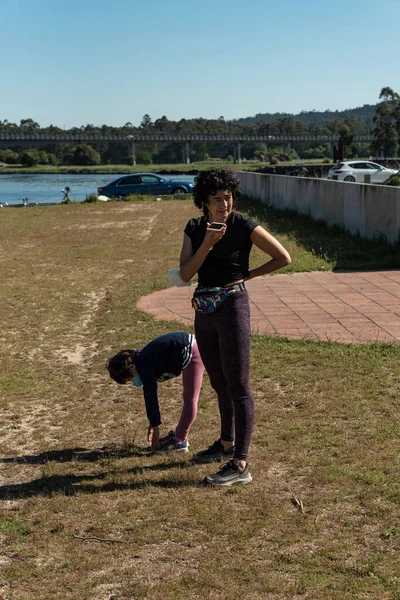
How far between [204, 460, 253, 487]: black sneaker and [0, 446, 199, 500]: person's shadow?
143 millimetres

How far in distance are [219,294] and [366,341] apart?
3213 mm

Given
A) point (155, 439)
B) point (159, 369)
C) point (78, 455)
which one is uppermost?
point (159, 369)

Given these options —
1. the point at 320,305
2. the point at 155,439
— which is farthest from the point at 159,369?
the point at 320,305

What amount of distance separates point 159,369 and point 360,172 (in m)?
28.4

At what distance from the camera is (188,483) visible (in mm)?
4254

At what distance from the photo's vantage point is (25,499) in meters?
4.12

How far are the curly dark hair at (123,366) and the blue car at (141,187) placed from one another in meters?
29.0

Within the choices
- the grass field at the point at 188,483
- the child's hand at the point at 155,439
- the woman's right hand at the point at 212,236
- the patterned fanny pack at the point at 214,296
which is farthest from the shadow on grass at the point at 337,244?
the woman's right hand at the point at 212,236

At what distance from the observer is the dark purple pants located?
404cm

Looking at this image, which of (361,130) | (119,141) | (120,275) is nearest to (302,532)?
(120,275)

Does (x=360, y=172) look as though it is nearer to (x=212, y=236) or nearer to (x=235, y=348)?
(x=235, y=348)

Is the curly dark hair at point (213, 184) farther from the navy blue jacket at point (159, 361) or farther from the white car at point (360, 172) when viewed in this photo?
the white car at point (360, 172)

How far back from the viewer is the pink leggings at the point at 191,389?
15.4ft

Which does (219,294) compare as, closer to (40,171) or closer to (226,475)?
(226,475)
